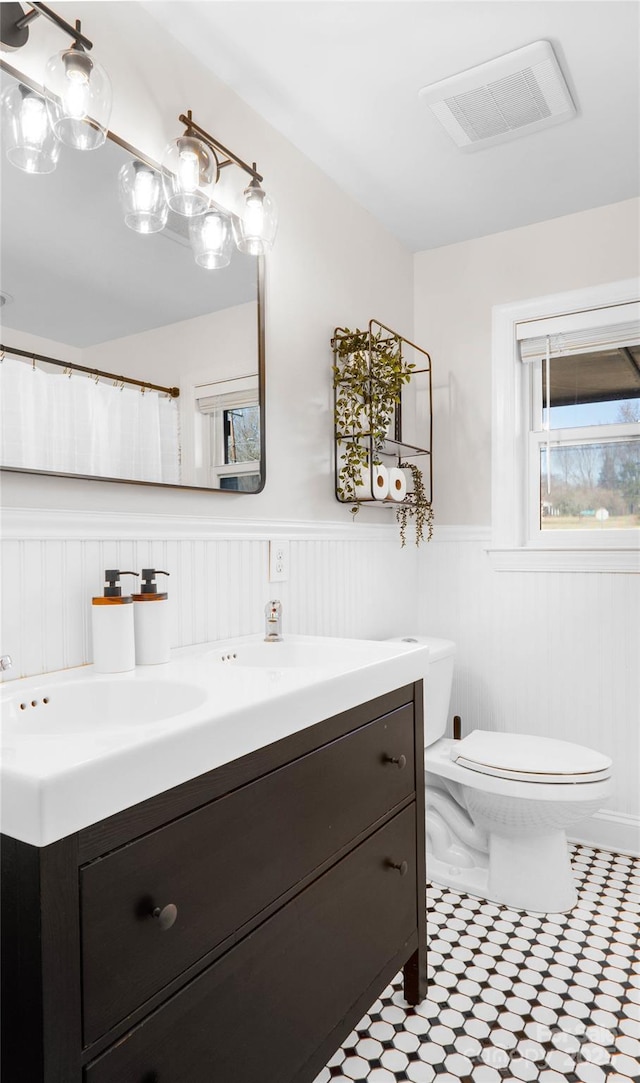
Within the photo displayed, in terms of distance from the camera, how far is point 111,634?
127cm

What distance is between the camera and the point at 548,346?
2582 millimetres

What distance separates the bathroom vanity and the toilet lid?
0.57 m

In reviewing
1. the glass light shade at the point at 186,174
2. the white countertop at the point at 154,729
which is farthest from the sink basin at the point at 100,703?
the glass light shade at the point at 186,174

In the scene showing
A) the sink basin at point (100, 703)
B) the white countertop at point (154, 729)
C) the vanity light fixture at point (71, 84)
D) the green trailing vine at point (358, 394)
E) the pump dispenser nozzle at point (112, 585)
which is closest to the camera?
the white countertop at point (154, 729)

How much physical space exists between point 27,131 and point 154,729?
1.10 m

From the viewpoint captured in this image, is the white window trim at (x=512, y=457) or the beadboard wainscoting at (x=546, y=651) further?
the white window trim at (x=512, y=457)

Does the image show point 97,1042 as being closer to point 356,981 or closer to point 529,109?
point 356,981

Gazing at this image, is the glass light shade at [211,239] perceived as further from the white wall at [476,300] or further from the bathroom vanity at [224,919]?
the white wall at [476,300]

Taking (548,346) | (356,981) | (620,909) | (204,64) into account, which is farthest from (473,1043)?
(204,64)

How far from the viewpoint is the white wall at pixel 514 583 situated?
7.88ft

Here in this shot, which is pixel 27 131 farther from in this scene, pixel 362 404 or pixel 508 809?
pixel 508 809

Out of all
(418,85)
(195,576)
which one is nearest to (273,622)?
(195,576)

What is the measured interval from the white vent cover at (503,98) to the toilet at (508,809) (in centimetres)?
162

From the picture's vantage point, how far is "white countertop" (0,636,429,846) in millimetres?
719
